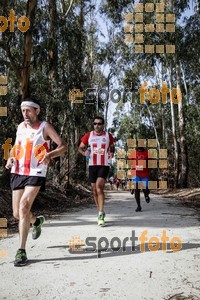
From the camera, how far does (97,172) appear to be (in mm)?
6992

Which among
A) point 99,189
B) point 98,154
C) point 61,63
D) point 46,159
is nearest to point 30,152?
point 46,159

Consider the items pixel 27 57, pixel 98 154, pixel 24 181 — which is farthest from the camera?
pixel 27 57

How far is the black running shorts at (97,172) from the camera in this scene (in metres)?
6.91

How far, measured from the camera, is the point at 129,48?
27094 millimetres

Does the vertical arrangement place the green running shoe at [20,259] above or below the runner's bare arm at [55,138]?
below

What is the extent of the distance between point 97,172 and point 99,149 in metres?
0.40

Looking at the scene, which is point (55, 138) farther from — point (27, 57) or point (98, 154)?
point (27, 57)

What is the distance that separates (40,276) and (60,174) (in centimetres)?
1114

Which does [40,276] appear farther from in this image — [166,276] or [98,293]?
[166,276]

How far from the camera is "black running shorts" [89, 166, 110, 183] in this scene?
6906mm

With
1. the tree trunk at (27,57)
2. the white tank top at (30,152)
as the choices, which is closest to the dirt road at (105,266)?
the white tank top at (30,152)

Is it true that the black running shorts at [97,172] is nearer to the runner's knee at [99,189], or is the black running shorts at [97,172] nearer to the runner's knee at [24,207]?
the runner's knee at [99,189]

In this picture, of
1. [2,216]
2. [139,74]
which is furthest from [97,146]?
[139,74]

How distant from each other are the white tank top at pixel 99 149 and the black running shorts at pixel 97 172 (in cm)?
7
